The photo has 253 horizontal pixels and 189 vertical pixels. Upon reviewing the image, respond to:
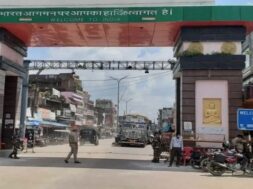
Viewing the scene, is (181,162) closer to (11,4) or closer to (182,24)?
(182,24)

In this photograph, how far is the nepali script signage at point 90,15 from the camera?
23.2 m

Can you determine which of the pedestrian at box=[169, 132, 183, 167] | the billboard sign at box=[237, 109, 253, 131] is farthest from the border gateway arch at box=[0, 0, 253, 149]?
the billboard sign at box=[237, 109, 253, 131]

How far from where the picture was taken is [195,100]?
23641 mm

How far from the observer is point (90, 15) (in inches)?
926

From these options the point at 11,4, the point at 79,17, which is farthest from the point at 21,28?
the point at 79,17

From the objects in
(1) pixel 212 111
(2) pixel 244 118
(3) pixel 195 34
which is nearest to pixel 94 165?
(1) pixel 212 111

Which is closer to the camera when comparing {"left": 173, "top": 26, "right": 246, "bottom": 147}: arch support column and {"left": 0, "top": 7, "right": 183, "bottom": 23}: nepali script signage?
{"left": 0, "top": 7, "right": 183, "bottom": 23}: nepali script signage

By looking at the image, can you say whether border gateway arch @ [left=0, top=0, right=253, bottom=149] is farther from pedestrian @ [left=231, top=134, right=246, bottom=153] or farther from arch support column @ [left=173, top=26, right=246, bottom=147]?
pedestrian @ [left=231, top=134, right=246, bottom=153]

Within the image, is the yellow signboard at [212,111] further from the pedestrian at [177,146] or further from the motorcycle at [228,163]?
the motorcycle at [228,163]

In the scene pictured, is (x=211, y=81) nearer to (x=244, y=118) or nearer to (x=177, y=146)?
(x=244, y=118)

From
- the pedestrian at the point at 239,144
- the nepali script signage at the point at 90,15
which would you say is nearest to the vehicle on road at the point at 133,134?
the nepali script signage at the point at 90,15

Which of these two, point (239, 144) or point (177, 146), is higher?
point (239, 144)

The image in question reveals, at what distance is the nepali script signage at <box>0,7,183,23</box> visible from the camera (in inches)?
915

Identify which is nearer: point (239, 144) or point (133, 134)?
point (239, 144)
